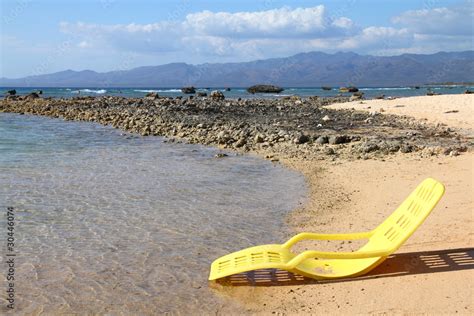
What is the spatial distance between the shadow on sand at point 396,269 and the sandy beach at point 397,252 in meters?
0.01

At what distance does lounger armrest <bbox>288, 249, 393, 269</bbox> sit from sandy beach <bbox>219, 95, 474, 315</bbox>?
251mm

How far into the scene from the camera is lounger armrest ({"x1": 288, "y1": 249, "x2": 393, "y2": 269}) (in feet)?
18.0

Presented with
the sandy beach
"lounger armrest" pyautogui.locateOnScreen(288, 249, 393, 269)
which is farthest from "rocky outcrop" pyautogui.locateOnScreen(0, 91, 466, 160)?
"lounger armrest" pyautogui.locateOnScreen(288, 249, 393, 269)

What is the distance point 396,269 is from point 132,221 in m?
4.15

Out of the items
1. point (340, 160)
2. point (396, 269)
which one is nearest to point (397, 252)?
point (396, 269)

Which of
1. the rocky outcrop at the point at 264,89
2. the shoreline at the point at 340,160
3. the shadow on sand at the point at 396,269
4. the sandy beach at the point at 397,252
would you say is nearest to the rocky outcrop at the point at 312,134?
the shoreline at the point at 340,160

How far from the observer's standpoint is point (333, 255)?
222 inches

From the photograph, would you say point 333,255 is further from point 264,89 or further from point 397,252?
point 264,89

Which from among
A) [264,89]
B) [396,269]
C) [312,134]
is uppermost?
[264,89]

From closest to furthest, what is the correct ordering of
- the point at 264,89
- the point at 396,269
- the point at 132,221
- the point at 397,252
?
the point at 396,269
the point at 397,252
the point at 132,221
the point at 264,89

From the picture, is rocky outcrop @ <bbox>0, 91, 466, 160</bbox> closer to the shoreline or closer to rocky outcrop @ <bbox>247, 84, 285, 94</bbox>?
the shoreline

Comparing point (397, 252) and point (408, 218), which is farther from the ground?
point (408, 218)

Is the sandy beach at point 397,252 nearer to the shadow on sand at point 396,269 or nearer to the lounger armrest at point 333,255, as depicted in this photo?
the shadow on sand at point 396,269

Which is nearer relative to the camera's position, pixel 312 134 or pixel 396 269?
pixel 396 269
